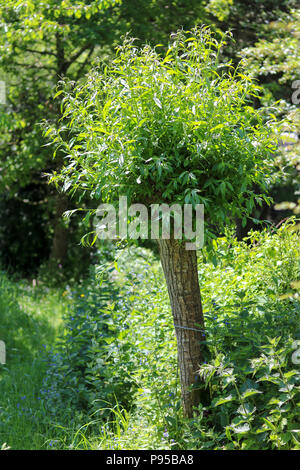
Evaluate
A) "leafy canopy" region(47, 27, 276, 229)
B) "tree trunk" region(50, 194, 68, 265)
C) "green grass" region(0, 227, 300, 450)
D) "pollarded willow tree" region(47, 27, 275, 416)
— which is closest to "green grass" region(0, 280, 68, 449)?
"green grass" region(0, 227, 300, 450)

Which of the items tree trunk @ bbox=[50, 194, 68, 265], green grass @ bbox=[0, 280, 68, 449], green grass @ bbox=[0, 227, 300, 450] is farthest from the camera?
tree trunk @ bbox=[50, 194, 68, 265]

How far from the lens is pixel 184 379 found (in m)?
2.88

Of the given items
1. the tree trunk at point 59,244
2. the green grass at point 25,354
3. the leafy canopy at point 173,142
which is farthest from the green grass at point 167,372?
the tree trunk at point 59,244

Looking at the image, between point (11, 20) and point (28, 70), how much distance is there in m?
1.13

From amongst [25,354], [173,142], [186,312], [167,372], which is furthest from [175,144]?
[25,354]

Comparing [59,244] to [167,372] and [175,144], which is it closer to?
[167,372]

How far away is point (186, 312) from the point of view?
9.48ft

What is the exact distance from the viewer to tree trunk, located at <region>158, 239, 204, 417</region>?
2852 millimetres

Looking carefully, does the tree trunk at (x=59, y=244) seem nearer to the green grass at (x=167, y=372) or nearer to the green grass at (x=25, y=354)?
the green grass at (x=25, y=354)

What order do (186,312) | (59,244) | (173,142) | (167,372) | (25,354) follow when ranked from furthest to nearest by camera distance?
1. (59,244)
2. (25,354)
3. (167,372)
4. (186,312)
5. (173,142)

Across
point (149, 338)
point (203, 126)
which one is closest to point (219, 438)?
point (149, 338)

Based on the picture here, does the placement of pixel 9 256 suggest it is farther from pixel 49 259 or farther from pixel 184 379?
pixel 184 379

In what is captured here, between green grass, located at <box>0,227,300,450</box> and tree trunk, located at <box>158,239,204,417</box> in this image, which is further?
tree trunk, located at <box>158,239,204,417</box>

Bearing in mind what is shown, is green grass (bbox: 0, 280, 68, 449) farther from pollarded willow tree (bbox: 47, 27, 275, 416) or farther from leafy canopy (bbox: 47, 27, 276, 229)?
leafy canopy (bbox: 47, 27, 276, 229)
